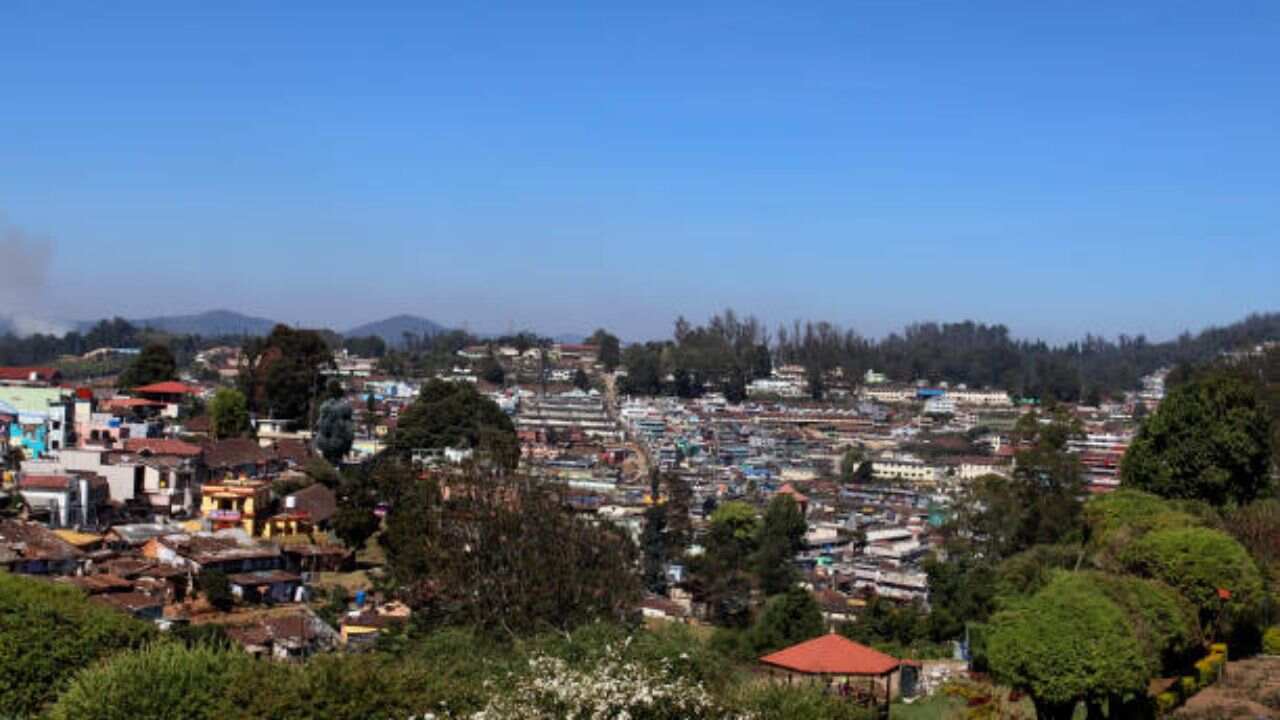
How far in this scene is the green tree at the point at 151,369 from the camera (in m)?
37.2

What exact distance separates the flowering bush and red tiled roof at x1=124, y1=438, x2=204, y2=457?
69.6ft

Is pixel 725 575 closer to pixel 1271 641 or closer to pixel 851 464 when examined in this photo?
pixel 1271 641

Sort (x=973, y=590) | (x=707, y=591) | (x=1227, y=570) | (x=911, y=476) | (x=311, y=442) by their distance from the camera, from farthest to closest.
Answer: (x=911, y=476), (x=311, y=442), (x=707, y=591), (x=973, y=590), (x=1227, y=570)

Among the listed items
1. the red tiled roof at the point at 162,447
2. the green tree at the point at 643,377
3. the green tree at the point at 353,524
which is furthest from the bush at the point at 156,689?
the green tree at the point at 643,377

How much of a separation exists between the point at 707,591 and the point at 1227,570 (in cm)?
1269

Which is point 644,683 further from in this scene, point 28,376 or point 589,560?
point 28,376

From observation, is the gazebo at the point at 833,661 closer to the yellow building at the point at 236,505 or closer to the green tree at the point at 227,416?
the yellow building at the point at 236,505

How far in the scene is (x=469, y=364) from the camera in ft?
249

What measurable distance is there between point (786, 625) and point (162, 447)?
14877 millimetres

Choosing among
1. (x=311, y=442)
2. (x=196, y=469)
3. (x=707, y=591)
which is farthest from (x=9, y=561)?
(x=311, y=442)

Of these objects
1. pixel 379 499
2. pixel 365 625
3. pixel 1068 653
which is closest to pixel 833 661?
pixel 1068 653

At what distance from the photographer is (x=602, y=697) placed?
5984 mm

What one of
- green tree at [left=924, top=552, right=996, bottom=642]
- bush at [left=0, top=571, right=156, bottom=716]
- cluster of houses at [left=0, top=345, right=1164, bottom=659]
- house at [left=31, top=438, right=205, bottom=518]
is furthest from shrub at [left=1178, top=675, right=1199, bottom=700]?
house at [left=31, top=438, right=205, bottom=518]

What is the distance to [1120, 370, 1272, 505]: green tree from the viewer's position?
55.5ft
